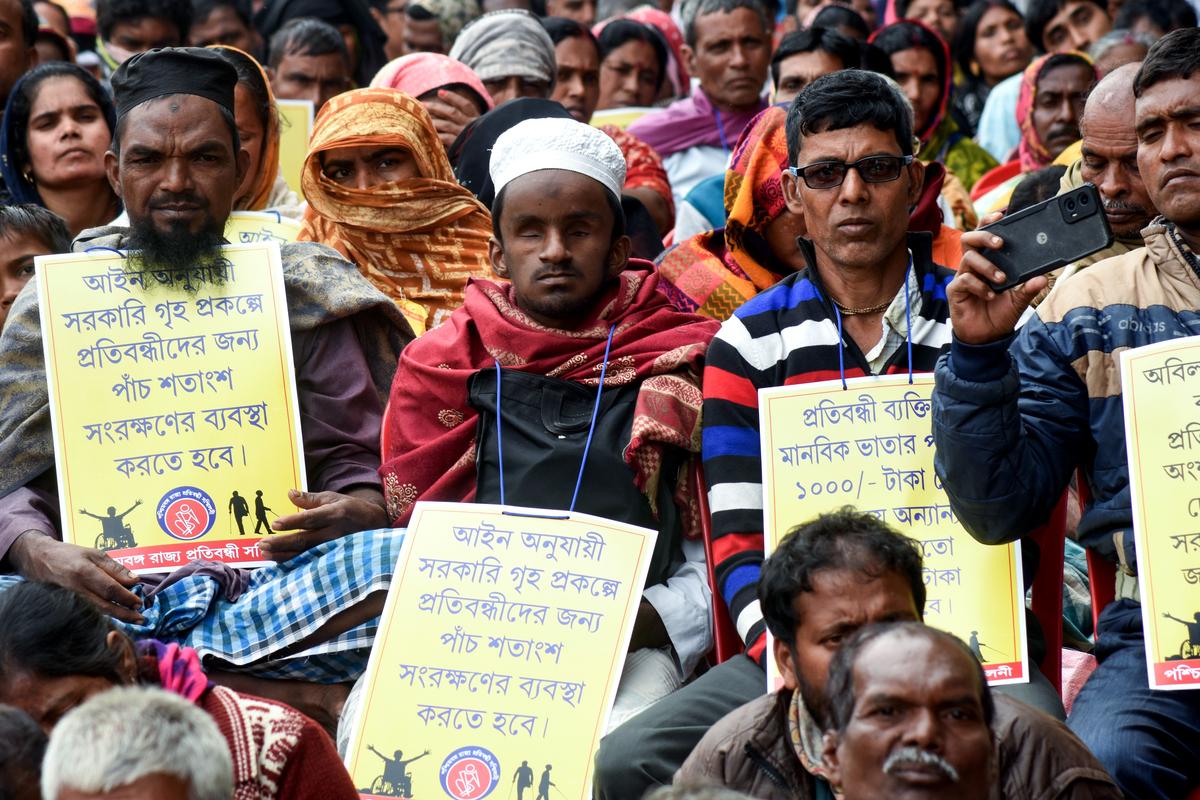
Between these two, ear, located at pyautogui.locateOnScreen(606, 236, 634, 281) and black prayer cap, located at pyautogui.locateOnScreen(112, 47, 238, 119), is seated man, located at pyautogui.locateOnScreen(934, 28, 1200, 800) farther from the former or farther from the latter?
black prayer cap, located at pyautogui.locateOnScreen(112, 47, 238, 119)

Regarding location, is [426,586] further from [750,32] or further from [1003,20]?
[1003,20]

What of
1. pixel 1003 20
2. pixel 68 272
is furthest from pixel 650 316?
pixel 1003 20

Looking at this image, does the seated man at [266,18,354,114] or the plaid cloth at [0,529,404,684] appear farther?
the seated man at [266,18,354,114]

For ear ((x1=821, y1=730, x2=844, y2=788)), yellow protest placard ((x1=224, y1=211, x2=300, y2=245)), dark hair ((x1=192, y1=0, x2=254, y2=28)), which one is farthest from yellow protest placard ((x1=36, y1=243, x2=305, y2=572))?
dark hair ((x1=192, y1=0, x2=254, y2=28))

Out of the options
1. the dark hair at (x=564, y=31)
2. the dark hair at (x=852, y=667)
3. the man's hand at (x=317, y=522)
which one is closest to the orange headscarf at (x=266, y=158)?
the man's hand at (x=317, y=522)

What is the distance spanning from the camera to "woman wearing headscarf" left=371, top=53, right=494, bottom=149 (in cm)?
765

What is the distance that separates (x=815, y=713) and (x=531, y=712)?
0.95 m

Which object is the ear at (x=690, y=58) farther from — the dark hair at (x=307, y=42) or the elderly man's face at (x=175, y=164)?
the elderly man's face at (x=175, y=164)

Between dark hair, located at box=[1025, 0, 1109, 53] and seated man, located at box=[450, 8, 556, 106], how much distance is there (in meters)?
3.71

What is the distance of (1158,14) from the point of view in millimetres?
9945

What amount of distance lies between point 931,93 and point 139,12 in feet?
13.5

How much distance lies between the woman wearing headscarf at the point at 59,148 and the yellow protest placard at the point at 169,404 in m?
1.66

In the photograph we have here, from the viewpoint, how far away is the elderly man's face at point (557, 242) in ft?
16.9

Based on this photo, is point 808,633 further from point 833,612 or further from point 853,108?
point 853,108
